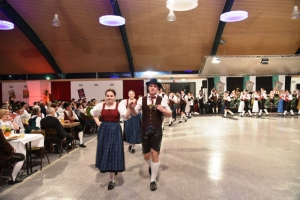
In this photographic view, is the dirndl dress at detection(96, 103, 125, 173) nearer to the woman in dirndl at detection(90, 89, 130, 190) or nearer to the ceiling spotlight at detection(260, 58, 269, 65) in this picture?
the woman in dirndl at detection(90, 89, 130, 190)

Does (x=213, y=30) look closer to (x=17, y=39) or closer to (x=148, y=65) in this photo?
(x=148, y=65)

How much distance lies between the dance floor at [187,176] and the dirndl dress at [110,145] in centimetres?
34

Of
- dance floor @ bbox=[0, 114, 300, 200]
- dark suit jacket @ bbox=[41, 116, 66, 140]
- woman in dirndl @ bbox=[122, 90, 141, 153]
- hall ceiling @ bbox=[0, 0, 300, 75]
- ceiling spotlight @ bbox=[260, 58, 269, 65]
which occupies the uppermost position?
hall ceiling @ bbox=[0, 0, 300, 75]

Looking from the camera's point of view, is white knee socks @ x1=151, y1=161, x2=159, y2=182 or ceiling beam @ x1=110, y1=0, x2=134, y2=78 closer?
white knee socks @ x1=151, y1=161, x2=159, y2=182

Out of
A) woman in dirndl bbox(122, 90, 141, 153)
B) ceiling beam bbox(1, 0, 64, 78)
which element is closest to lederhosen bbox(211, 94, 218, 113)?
woman in dirndl bbox(122, 90, 141, 153)

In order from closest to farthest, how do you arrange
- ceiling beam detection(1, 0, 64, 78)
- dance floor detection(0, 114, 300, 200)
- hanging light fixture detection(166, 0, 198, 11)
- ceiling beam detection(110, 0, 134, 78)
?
1. dance floor detection(0, 114, 300, 200)
2. hanging light fixture detection(166, 0, 198, 11)
3. ceiling beam detection(110, 0, 134, 78)
4. ceiling beam detection(1, 0, 64, 78)

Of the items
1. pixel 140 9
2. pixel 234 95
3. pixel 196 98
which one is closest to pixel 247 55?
pixel 234 95

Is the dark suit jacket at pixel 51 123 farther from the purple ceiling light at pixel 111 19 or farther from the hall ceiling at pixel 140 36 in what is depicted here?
the hall ceiling at pixel 140 36

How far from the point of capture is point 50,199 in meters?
2.87

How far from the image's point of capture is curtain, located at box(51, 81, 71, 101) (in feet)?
52.3

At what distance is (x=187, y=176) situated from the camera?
11.7 ft

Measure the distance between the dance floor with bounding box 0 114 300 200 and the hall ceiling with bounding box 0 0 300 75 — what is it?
7.76 metres

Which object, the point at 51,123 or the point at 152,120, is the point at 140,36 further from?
the point at 152,120

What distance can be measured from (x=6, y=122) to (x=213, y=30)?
10955 millimetres
